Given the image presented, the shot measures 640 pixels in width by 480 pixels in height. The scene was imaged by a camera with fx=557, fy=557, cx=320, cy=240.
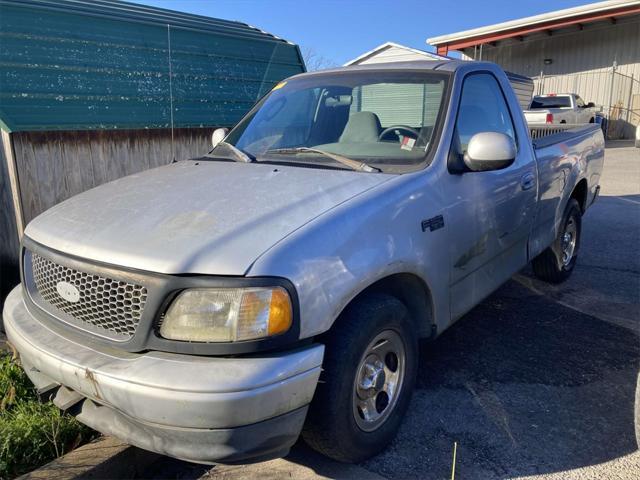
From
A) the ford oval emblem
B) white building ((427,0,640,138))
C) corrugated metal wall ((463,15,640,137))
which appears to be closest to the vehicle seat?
the ford oval emblem

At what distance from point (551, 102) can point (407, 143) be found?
60.3 ft

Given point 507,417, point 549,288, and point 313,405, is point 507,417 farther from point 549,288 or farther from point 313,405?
point 549,288

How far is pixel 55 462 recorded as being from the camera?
264 cm

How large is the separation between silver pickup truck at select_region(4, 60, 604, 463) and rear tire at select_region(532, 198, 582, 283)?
5.04 ft

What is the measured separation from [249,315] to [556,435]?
6.29 feet

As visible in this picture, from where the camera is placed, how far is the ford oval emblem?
7.82 feet

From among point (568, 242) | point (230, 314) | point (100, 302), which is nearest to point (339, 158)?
point (230, 314)

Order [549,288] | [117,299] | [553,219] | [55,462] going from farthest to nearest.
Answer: [549,288]
[553,219]
[55,462]
[117,299]

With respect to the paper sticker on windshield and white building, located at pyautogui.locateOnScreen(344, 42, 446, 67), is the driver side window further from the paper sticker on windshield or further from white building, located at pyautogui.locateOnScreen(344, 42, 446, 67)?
white building, located at pyautogui.locateOnScreen(344, 42, 446, 67)

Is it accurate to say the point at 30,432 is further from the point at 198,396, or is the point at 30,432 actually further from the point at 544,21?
the point at 544,21

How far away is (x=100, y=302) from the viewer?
2.29 meters

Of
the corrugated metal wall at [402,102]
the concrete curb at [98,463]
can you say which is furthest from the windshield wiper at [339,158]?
the concrete curb at [98,463]

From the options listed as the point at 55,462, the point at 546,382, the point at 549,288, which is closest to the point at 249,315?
the point at 55,462

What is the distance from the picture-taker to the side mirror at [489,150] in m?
3.05
